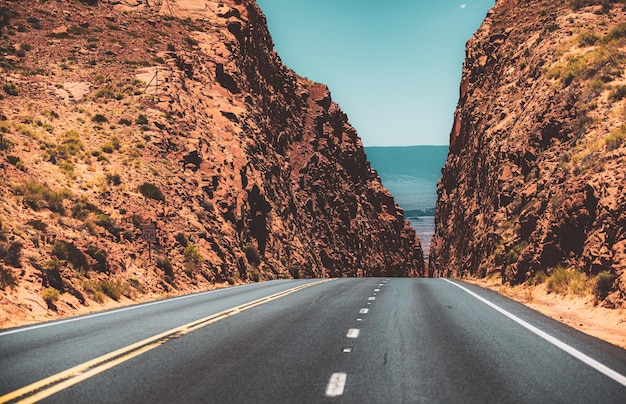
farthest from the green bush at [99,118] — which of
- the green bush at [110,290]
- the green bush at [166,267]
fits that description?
the green bush at [110,290]

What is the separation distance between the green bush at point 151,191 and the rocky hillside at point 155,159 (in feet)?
0.33

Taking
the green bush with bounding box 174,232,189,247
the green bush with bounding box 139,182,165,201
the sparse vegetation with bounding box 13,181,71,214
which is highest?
the green bush with bounding box 139,182,165,201

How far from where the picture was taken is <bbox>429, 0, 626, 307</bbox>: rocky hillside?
59.3 feet

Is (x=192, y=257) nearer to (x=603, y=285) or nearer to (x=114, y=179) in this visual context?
(x=114, y=179)

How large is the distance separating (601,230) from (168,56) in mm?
39173

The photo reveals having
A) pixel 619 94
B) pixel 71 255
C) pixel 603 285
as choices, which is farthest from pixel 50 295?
pixel 619 94

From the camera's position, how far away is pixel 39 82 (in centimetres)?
3891

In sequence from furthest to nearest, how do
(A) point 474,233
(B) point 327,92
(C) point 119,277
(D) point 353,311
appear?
(B) point 327,92 → (A) point 474,233 → (C) point 119,277 → (D) point 353,311

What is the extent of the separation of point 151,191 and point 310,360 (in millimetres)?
23653

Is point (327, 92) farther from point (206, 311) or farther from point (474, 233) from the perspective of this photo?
point (206, 311)

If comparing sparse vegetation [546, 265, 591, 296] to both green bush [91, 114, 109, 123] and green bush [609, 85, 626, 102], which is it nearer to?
green bush [609, 85, 626, 102]

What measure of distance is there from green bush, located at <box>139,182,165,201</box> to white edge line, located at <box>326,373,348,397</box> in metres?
24.3

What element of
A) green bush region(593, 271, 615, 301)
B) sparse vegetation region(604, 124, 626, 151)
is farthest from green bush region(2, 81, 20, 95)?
green bush region(593, 271, 615, 301)

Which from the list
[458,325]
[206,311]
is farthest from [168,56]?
[458,325]
